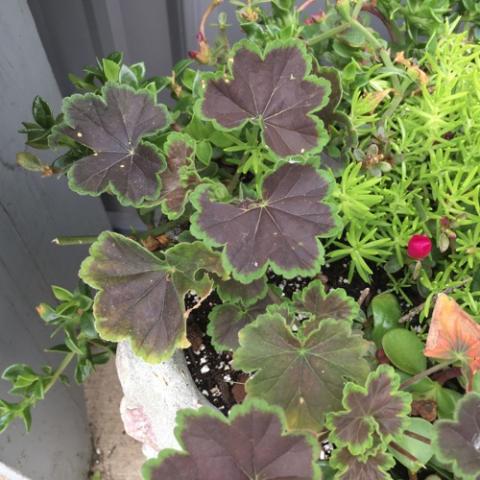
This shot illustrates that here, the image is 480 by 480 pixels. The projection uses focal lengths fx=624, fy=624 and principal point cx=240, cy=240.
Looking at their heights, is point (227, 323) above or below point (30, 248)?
above

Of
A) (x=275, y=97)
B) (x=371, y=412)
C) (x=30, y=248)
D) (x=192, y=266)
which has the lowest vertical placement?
(x=30, y=248)

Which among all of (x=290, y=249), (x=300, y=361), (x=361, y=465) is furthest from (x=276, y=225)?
(x=361, y=465)

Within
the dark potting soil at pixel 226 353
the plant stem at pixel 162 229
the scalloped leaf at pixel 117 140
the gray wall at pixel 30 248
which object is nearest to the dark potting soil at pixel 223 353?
the dark potting soil at pixel 226 353

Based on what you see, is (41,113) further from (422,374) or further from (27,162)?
(422,374)

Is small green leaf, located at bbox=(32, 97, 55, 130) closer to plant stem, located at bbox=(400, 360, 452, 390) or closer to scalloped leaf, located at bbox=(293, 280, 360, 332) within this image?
scalloped leaf, located at bbox=(293, 280, 360, 332)

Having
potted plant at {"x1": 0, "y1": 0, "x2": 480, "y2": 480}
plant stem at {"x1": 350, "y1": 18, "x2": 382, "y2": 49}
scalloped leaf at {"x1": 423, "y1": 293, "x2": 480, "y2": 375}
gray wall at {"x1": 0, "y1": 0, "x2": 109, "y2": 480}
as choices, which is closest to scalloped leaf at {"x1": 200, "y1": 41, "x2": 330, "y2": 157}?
potted plant at {"x1": 0, "y1": 0, "x2": 480, "y2": 480}

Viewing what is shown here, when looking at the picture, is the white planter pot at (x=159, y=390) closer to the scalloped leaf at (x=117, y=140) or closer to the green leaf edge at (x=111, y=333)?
the green leaf edge at (x=111, y=333)
